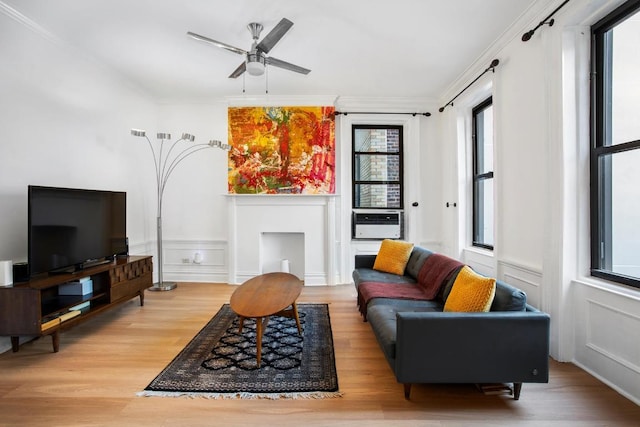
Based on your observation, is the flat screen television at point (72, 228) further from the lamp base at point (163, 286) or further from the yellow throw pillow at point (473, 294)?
the yellow throw pillow at point (473, 294)

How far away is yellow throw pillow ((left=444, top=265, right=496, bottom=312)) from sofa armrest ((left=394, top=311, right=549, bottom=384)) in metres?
0.13

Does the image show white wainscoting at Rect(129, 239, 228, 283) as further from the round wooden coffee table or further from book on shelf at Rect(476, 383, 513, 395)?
book on shelf at Rect(476, 383, 513, 395)

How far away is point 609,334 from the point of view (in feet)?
6.79

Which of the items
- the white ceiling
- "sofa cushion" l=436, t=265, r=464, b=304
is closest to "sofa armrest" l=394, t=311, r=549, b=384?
"sofa cushion" l=436, t=265, r=464, b=304

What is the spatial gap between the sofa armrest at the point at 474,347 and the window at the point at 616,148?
0.86 meters

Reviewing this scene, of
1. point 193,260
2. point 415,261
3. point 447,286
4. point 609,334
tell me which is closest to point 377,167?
point 415,261

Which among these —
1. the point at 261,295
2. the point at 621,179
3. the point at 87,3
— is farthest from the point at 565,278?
the point at 87,3

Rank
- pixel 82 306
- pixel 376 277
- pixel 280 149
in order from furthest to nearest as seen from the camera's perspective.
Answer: pixel 280 149 → pixel 376 277 → pixel 82 306

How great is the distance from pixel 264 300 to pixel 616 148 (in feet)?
9.16

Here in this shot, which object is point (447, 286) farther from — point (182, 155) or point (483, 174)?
point (182, 155)

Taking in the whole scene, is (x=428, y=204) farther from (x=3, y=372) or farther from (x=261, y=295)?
(x=3, y=372)

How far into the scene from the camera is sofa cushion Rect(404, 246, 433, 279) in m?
3.34

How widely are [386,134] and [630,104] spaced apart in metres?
3.10

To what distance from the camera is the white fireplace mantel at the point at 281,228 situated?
4715 millimetres
